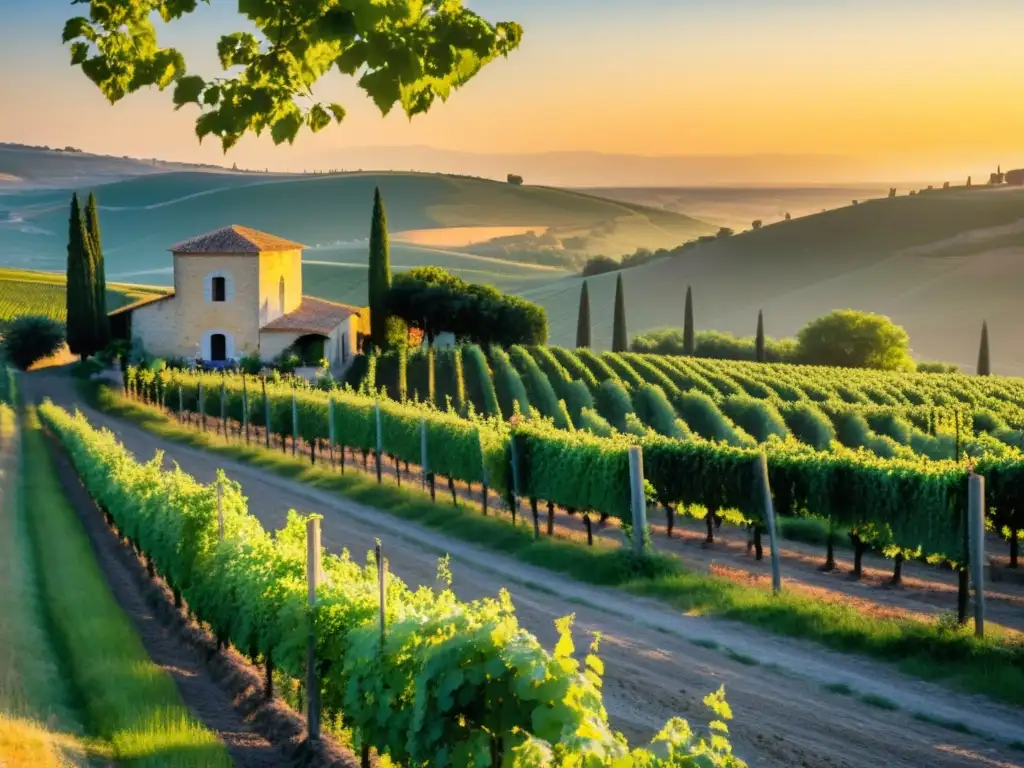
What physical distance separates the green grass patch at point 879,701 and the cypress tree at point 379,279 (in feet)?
177

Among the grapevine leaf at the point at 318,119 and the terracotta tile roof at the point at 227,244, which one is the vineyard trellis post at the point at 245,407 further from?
the grapevine leaf at the point at 318,119

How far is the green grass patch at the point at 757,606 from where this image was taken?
39.7 ft

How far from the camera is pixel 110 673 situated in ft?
38.3

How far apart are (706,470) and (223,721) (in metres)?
10.3

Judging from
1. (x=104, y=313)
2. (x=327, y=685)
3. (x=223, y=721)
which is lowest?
(x=223, y=721)

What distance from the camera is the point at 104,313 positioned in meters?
58.6

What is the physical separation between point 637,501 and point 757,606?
341 cm

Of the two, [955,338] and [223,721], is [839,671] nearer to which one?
[223,721]

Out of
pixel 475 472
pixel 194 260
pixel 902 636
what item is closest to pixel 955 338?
pixel 194 260

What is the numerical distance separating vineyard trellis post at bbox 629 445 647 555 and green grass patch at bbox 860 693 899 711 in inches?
246

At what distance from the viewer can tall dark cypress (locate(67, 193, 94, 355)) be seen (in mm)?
57281

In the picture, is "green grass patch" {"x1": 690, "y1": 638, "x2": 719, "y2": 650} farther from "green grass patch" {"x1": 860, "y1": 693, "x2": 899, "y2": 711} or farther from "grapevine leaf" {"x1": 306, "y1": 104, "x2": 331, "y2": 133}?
"grapevine leaf" {"x1": 306, "y1": 104, "x2": 331, "y2": 133}

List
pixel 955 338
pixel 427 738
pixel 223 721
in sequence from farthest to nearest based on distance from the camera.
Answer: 1. pixel 955 338
2. pixel 223 721
3. pixel 427 738

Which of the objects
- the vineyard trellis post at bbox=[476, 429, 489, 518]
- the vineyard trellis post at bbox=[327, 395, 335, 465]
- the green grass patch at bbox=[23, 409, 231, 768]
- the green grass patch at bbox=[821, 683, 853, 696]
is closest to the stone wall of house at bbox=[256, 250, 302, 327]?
the vineyard trellis post at bbox=[327, 395, 335, 465]
